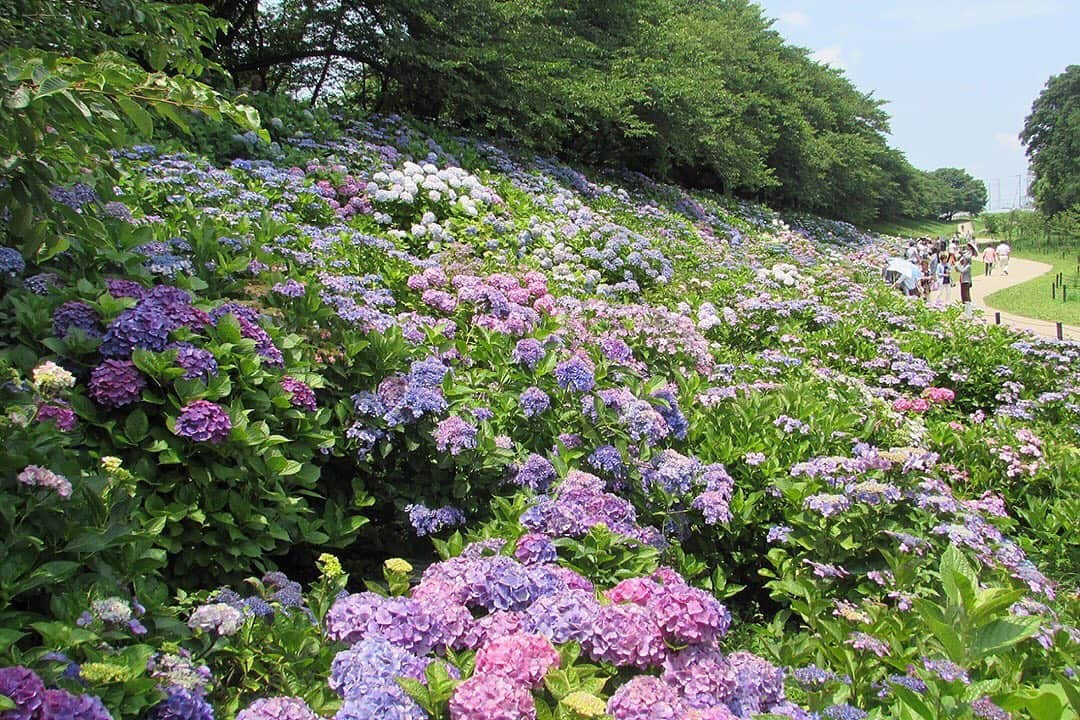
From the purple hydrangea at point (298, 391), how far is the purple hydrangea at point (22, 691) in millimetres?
1368

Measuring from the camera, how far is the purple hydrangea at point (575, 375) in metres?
3.24

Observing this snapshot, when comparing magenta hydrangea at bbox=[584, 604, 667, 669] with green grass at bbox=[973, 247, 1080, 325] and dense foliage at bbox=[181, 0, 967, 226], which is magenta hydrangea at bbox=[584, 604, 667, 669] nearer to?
dense foliage at bbox=[181, 0, 967, 226]

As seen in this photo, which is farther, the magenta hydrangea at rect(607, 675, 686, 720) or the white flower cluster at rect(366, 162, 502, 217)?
the white flower cluster at rect(366, 162, 502, 217)

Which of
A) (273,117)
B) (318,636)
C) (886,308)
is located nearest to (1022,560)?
(318,636)

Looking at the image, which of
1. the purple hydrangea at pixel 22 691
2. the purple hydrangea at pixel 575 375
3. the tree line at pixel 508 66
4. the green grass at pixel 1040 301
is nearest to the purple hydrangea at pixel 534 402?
the purple hydrangea at pixel 575 375

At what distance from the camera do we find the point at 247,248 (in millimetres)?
3820

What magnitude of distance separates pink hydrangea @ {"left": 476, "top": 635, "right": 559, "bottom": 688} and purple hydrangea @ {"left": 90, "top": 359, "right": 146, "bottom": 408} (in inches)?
56.0

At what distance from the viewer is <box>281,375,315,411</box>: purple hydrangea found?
280cm

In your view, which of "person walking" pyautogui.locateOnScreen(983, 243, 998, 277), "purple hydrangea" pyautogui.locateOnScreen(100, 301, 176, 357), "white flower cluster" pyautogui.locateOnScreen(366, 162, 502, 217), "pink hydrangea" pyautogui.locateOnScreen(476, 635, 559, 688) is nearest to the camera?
"pink hydrangea" pyautogui.locateOnScreen(476, 635, 559, 688)

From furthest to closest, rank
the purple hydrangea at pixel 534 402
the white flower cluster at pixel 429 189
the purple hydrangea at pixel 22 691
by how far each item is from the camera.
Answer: the white flower cluster at pixel 429 189, the purple hydrangea at pixel 534 402, the purple hydrangea at pixel 22 691

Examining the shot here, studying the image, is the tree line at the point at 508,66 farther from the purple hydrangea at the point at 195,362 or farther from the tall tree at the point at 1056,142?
the tall tree at the point at 1056,142

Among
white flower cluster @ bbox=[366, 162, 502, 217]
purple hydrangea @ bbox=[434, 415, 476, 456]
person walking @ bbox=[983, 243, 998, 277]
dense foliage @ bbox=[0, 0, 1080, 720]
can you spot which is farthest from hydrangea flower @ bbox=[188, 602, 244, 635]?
person walking @ bbox=[983, 243, 998, 277]

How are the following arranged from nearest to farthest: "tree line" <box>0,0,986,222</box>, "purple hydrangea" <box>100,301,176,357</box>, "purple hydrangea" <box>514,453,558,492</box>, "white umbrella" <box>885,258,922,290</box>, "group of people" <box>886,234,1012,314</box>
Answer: "purple hydrangea" <box>100,301,176,357</box> < "purple hydrangea" <box>514,453,558,492</box> < "tree line" <box>0,0,986,222</box> < "white umbrella" <box>885,258,922,290</box> < "group of people" <box>886,234,1012,314</box>

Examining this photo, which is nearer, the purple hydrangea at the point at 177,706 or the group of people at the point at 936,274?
the purple hydrangea at the point at 177,706
